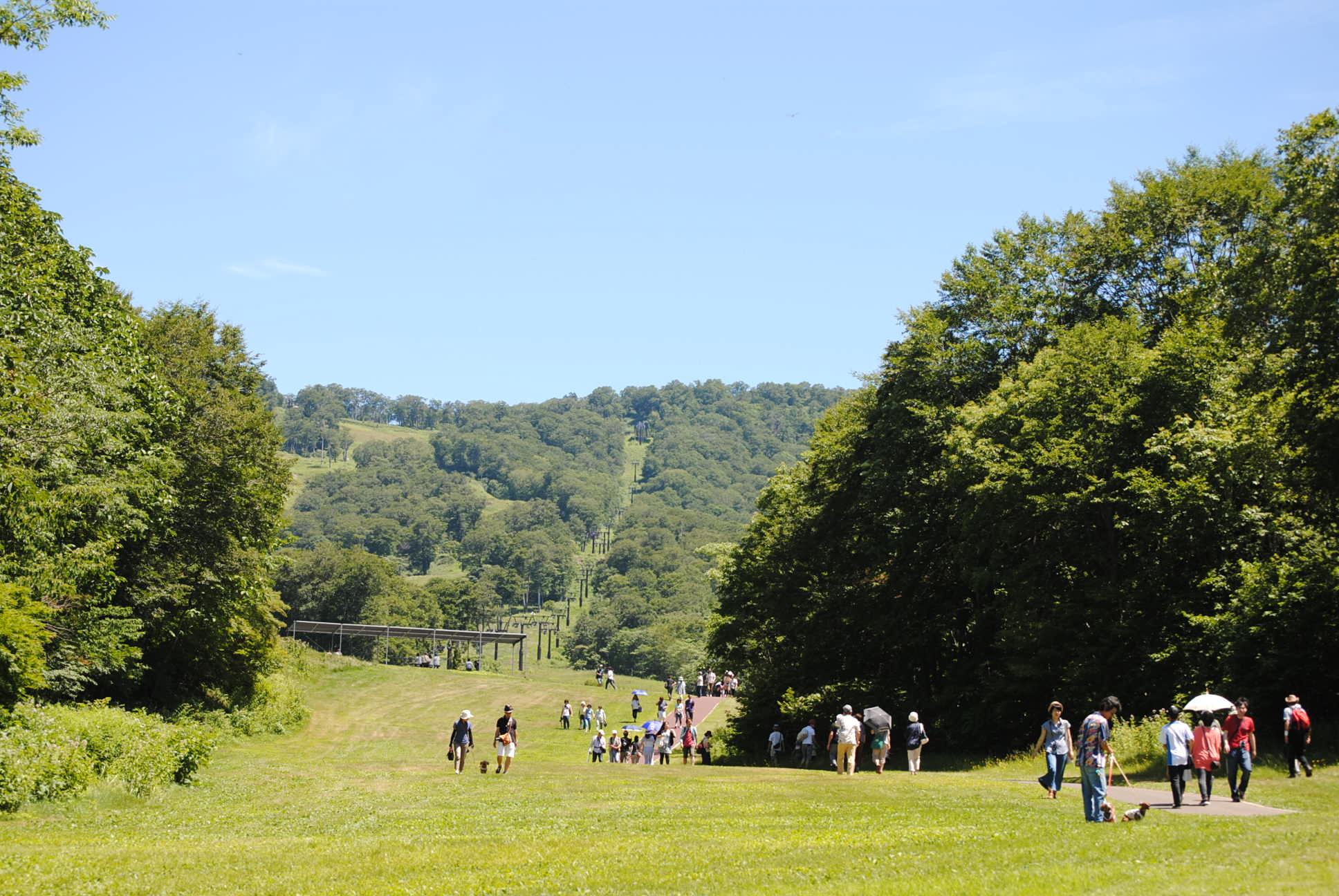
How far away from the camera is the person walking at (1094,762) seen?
1558 centimetres

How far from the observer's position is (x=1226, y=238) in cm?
3678

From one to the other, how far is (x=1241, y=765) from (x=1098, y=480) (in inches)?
484

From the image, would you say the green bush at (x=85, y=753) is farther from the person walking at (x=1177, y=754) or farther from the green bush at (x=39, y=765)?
the person walking at (x=1177, y=754)

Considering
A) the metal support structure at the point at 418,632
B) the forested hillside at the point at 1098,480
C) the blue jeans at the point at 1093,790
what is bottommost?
the blue jeans at the point at 1093,790

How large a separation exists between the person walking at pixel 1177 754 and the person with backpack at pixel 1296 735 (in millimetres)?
3161

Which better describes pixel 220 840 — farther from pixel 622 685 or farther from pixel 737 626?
pixel 622 685

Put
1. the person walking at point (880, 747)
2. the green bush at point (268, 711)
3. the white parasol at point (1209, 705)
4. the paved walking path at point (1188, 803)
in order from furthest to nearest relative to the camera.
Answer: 1. the green bush at point (268, 711)
2. the person walking at point (880, 747)
3. the white parasol at point (1209, 705)
4. the paved walking path at point (1188, 803)

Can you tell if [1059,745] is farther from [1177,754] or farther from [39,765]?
[39,765]

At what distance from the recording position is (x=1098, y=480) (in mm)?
29094

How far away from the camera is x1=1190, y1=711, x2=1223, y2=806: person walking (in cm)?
1712

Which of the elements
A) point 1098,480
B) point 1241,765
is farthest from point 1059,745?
point 1098,480

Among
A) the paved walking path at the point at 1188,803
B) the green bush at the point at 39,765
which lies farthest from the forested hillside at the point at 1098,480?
the green bush at the point at 39,765

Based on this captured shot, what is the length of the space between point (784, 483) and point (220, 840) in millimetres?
40566

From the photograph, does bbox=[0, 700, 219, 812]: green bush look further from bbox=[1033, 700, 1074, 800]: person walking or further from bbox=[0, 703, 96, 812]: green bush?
bbox=[1033, 700, 1074, 800]: person walking
